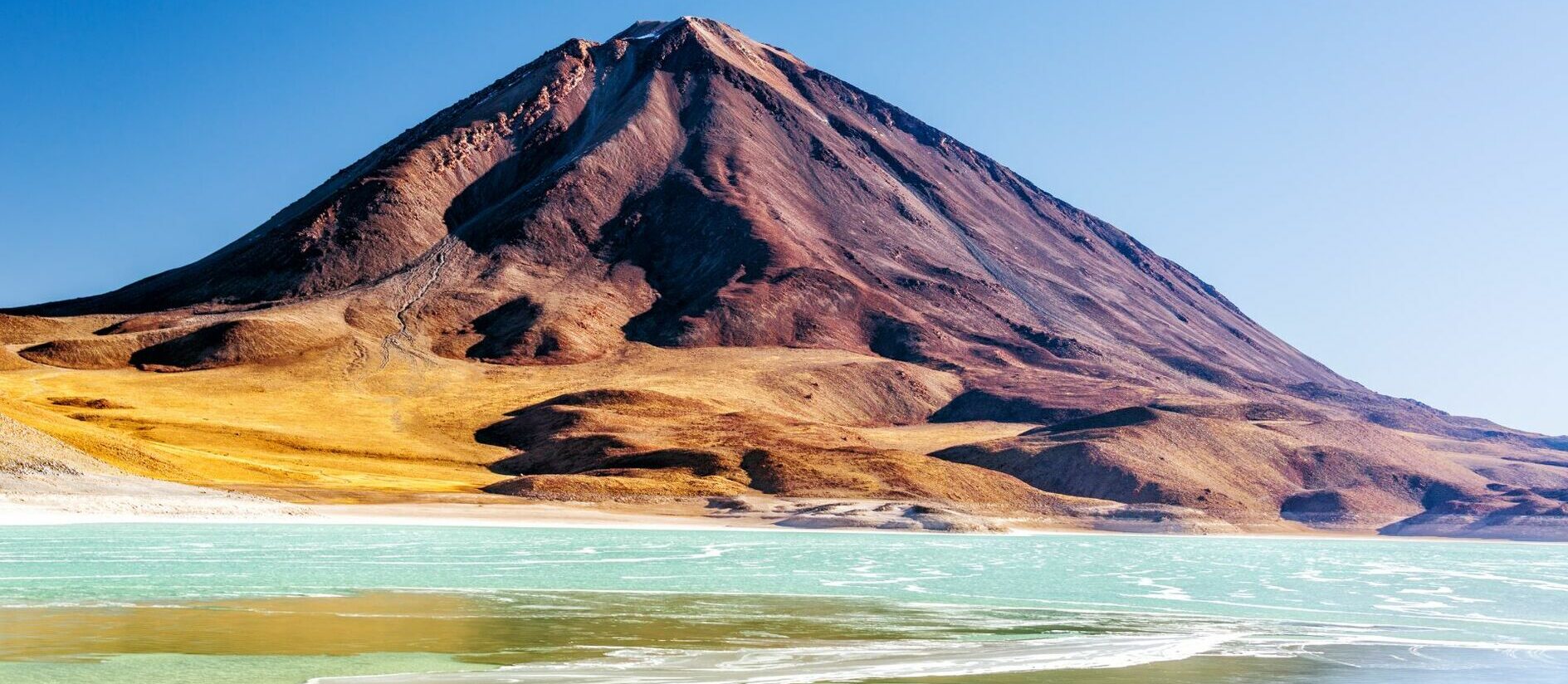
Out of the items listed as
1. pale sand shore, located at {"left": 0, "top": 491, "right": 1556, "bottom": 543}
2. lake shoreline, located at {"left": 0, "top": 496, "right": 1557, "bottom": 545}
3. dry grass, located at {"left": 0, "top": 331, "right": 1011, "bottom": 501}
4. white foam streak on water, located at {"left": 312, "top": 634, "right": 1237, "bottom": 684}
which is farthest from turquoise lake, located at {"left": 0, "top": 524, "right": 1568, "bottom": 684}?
dry grass, located at {"left": 0, "top": 331, "right": 1011, "bottom": 501}

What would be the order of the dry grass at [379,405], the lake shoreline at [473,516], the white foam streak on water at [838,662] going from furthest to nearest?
the dry grass at [379,405], the lake shoreline at [473,516], the white foam streak on water at [838,662]

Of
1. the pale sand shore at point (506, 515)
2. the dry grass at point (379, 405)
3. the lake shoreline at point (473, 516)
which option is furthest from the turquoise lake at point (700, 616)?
the dry grass at point (379, 405)

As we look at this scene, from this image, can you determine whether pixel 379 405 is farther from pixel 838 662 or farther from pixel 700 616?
pixel 838 662

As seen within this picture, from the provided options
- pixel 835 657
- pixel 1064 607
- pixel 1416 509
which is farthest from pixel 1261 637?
pixel 1416 509

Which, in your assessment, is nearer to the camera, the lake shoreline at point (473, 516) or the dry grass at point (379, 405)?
the lake shoreline at point (473, 516)

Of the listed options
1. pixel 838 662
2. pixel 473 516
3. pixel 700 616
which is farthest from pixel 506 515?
pixel 838 662

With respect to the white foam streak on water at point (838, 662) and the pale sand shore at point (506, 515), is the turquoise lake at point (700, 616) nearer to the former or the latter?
the white foam streak on water at point (838, 662)

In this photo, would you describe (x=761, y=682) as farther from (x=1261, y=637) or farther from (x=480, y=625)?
(x=1261, y=637)
